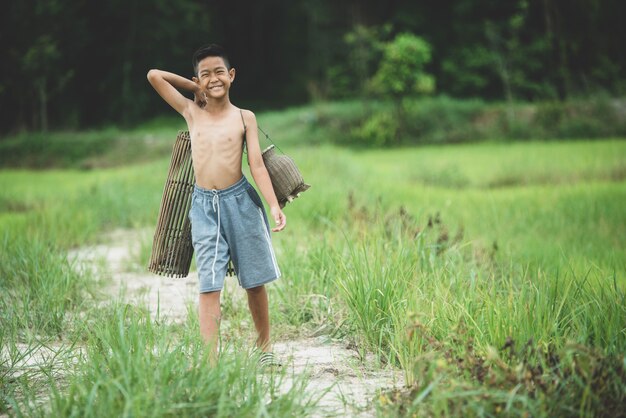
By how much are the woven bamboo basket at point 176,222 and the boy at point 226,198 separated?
9.1 inches

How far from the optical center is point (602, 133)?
14969 mm

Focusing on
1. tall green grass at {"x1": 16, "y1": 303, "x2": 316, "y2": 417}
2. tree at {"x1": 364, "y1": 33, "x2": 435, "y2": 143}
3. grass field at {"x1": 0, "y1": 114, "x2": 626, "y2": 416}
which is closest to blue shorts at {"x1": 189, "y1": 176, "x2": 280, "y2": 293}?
grass field at {"x1": 0, "y1": 114, "x2": 626, "y2": 416}

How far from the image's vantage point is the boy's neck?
3.16 meters

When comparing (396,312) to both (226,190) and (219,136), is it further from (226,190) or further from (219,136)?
(219,136)

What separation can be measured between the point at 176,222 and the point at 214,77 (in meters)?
0.77

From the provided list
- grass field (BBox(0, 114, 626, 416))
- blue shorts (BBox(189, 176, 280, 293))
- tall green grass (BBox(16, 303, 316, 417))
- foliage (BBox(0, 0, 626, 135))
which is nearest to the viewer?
tall green grass (BBox(16, 303, 316, 417))

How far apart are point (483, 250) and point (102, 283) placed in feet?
8.99

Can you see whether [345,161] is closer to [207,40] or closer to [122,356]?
[122,356]

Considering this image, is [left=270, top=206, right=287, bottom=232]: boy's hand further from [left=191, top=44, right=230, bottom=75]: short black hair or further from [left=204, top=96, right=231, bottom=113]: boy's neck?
[left=191, top=44, right=230, bottom=75]: short black hair

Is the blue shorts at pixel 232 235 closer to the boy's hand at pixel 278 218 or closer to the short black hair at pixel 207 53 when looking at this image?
the boy's hand at pixel 278 218

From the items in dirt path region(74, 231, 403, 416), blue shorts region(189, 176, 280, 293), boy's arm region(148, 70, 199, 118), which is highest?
boy's arm region(148, 70, 199, 118)

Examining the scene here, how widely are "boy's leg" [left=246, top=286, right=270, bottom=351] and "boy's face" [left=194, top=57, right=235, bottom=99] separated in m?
0.92

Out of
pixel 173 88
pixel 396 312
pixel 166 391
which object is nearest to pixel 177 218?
pixel 173 88

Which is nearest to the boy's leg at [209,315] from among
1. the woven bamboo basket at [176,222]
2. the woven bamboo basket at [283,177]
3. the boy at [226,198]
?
the boy at [226,198]
